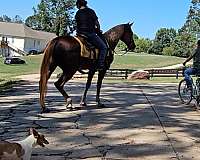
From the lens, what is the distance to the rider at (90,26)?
1209 centimetres

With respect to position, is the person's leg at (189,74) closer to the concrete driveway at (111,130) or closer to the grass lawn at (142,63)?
the concrete driveway at (111,130)

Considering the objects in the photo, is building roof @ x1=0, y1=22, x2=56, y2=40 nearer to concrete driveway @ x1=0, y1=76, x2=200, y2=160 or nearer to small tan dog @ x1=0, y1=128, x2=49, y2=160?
concrete driveway @ x1=0, y1=76, x2=200, y2=160

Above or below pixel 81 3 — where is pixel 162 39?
above

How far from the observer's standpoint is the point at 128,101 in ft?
46.9

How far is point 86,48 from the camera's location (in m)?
11.9

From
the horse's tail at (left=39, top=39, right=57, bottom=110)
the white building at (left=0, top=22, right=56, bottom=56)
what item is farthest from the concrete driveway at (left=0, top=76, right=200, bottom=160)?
the white building at (left=0, top=22, right=56, bottom=56)

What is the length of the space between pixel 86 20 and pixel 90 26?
196 mm

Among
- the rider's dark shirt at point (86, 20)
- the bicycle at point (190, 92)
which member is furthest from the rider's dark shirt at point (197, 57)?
the rider's dark shirt at point (86, 20)

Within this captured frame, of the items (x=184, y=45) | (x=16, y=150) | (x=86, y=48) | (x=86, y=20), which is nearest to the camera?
(x=16, y=150)

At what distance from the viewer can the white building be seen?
372ft

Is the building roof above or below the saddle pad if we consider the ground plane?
above

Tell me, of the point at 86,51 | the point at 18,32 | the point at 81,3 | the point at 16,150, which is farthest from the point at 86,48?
the point at 18,32

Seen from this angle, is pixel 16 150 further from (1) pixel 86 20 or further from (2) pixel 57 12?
(2) pixel 57 12

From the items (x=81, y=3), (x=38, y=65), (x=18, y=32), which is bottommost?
(x=38, y=65)
